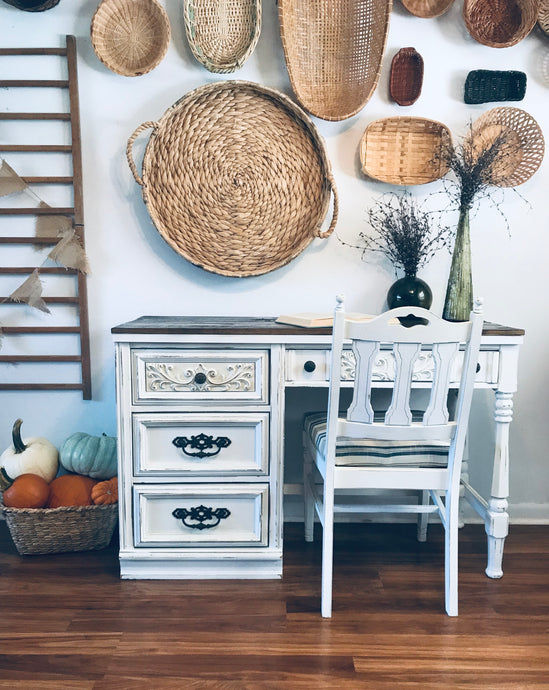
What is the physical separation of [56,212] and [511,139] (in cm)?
180

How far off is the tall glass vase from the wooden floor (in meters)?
0.90

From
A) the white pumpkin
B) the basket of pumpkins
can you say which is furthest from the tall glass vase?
the white pumpkin

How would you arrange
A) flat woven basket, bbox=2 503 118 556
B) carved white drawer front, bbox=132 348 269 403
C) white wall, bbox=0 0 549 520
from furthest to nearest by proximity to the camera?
1. white wall, bbox=0 0 549 520
2. flat woven basket, bbox=2 503 118 556
3. carved white drawer front, bbox=132 348 269 403

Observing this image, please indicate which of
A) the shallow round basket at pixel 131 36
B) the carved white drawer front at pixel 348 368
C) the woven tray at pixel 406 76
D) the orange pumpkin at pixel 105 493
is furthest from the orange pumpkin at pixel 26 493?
the woven tray at pixel 406 76

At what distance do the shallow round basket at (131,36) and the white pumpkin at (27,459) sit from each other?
1378mm

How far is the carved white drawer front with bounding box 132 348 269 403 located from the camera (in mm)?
1876

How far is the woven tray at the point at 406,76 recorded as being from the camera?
2211 mm

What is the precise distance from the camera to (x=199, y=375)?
1872mm

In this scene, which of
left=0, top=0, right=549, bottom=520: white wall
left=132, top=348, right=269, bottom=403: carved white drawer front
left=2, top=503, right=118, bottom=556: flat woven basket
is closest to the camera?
left=132, top=348, right=269, bottom=403: carved white drawer front

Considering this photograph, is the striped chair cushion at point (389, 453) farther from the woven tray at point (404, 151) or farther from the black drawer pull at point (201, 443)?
the woven tray at point (404, 151)

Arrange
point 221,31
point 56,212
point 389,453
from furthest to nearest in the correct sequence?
point 56,212 < point 221,31 < point 389,453

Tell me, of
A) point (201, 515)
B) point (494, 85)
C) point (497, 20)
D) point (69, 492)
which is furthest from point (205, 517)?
point (497, 20)

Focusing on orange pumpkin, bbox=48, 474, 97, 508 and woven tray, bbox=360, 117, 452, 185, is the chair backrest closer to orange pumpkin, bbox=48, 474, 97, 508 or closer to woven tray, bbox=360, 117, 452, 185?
woven tray, bbox=360, 117, 452, 185

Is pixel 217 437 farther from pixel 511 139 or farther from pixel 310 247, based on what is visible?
Result: pixel 511 139
